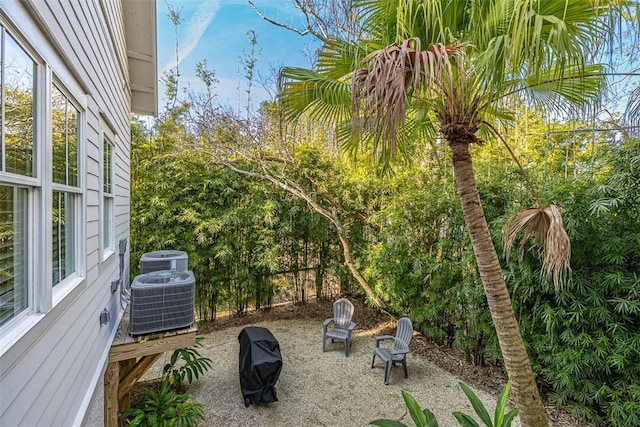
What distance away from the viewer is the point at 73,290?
1.73 m

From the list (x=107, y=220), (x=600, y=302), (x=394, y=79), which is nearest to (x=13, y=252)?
(x=394, y=79)

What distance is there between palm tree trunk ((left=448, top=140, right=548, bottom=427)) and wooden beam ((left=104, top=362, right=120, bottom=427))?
334 centimetres

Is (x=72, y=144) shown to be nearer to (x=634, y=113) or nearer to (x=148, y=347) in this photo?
(x=148, y=347)

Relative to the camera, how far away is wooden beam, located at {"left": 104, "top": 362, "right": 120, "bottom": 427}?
256 cm

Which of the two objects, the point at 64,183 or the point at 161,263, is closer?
the point at 64,183

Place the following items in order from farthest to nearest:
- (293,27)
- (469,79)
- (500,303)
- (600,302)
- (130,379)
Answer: (293,27) → (130,379) → (600,302) → (500,303) → (469,79)

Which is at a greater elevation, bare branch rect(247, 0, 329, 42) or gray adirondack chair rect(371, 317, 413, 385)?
bare branch rect(247, 0, 329, 42)

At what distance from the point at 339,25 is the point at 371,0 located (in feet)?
13.5

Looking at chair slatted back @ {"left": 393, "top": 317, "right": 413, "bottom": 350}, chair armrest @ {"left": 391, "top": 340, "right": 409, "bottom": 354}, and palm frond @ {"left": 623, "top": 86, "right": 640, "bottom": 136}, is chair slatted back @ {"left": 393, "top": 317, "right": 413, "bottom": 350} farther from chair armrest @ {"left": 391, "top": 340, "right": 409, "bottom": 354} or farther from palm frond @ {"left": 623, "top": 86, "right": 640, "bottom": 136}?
palm frond @ {"left": 623, "top": 86, "right": 640, "bottom": 136}

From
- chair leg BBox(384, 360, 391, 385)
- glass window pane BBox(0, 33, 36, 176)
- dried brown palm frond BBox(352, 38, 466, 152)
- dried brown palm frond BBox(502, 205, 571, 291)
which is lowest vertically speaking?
chair leg BBox(384, 360, 391, 385)

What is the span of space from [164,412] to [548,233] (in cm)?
397

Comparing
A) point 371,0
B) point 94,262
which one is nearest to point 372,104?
point 371,0

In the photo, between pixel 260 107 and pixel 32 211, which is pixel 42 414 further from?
pixel 260 107

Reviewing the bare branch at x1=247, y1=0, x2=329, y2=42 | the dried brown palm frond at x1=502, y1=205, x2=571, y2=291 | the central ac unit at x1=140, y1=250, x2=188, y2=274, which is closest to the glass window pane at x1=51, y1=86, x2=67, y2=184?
the central ac unit at x1=140, y1=250, x2=188, y2=274
